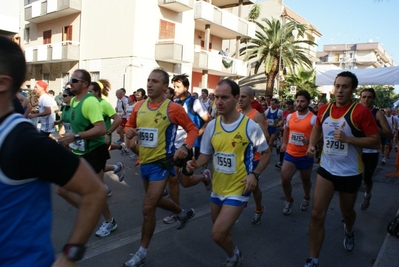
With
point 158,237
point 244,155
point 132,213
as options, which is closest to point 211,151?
point 244,155

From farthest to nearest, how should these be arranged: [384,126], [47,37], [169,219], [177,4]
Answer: [47,37] < [177,4] < [384,126] < [169,219]

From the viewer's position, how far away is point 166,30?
76.0ft

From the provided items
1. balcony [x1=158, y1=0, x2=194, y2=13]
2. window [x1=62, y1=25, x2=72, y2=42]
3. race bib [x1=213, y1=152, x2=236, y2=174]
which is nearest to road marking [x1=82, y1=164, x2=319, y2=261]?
race bib [x1=213, y1=152, x2=236, y2=174]

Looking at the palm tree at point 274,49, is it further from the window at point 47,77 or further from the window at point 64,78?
the window at point 47,77

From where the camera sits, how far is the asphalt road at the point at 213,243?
4035mm

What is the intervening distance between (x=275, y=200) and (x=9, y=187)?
587 cm

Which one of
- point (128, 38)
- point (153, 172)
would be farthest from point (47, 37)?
point (153, 172)

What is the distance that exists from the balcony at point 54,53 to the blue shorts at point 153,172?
72.9 ft

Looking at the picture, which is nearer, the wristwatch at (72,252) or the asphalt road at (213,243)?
the wristwatch at (72,252)

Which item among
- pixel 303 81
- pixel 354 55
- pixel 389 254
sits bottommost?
pixel 389 254

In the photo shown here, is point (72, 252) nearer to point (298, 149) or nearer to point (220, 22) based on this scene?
point (298, 149)

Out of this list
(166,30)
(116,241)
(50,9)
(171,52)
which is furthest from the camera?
(50,9)

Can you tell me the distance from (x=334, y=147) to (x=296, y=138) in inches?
74.3

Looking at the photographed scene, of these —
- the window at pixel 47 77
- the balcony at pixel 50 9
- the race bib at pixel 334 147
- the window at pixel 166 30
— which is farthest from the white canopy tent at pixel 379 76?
the window at pixel 47 77
